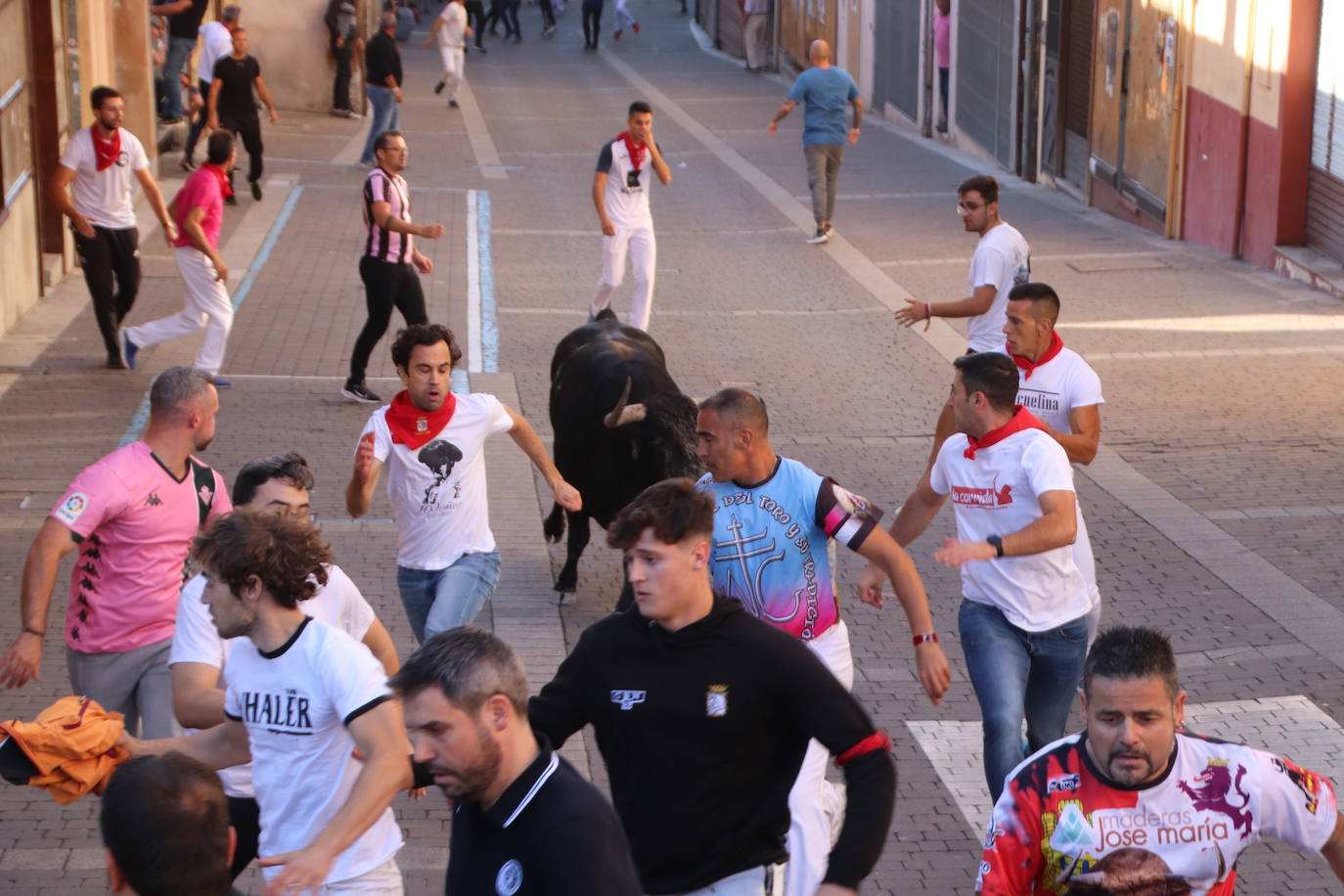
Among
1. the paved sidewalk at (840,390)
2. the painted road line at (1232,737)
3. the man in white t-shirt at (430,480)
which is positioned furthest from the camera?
the paved sidewalk at (840,390)

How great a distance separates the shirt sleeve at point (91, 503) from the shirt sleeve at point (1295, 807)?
3.90 metres

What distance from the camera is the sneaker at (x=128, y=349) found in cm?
1374

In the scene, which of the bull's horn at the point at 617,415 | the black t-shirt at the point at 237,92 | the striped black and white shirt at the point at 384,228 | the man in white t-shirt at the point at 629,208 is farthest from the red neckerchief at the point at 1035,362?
the black t-shirt at the point at 237,92

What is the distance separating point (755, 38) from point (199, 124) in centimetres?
2001

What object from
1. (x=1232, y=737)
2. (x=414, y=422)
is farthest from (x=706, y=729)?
(x=1232, y=737)

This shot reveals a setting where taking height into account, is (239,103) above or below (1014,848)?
below

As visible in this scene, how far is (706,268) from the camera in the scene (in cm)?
1923

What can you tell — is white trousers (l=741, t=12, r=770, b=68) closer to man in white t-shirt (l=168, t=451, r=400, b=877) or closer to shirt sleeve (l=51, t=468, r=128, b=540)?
shirt sleeve (l=51, t=468, r=128, b=540)

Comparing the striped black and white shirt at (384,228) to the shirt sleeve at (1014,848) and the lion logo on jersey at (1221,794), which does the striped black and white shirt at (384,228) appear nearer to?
the shirt sleeve at (1014,848)

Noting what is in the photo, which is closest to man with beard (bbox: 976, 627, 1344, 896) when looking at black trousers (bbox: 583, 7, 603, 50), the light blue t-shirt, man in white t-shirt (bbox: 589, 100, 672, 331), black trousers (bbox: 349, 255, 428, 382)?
black trousers (bbox: 349, 255, 428, 382)

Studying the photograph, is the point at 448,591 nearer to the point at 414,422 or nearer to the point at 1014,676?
the point at 414,422

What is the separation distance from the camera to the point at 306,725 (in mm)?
4578

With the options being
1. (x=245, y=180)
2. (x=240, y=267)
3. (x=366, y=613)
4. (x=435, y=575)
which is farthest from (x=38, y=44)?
(x=366, y=613)

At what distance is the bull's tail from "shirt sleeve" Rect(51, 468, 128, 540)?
447 cm
